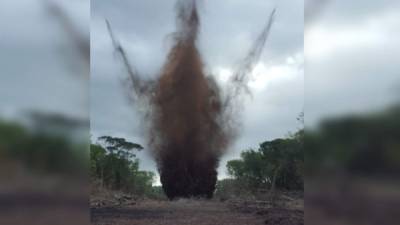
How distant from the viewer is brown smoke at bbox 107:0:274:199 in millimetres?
10781

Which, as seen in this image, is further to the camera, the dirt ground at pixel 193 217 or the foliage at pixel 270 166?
the foliage at pixel 270 166

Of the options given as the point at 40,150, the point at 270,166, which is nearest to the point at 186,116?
the point at 270,166

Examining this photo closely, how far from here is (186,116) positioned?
1209 cm

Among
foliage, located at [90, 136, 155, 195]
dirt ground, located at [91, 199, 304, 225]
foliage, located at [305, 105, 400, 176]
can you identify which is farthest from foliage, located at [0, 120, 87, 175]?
foliage, located at [90, 136, 155, 195]

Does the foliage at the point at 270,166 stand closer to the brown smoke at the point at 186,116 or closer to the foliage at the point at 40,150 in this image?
the brown smoke at the point at 186,116

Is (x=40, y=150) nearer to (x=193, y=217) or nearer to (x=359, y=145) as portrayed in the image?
(x=359, y=145)

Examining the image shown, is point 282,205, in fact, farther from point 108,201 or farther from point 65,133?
point 65,133

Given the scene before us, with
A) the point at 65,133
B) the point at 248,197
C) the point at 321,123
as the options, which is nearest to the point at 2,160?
the point at 65,133

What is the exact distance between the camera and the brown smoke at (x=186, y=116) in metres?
10.8

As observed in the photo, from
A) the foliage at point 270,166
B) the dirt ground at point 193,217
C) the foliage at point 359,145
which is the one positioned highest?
the foliage at point 270,166

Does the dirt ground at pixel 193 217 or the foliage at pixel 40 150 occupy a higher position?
the foliage at pixel 40 150

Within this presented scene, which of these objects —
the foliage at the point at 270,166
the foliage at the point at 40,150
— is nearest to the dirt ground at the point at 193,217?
the foliage at the point at 270,166

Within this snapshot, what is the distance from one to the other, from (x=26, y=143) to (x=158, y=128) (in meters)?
9.77

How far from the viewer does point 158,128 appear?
12.3 m
